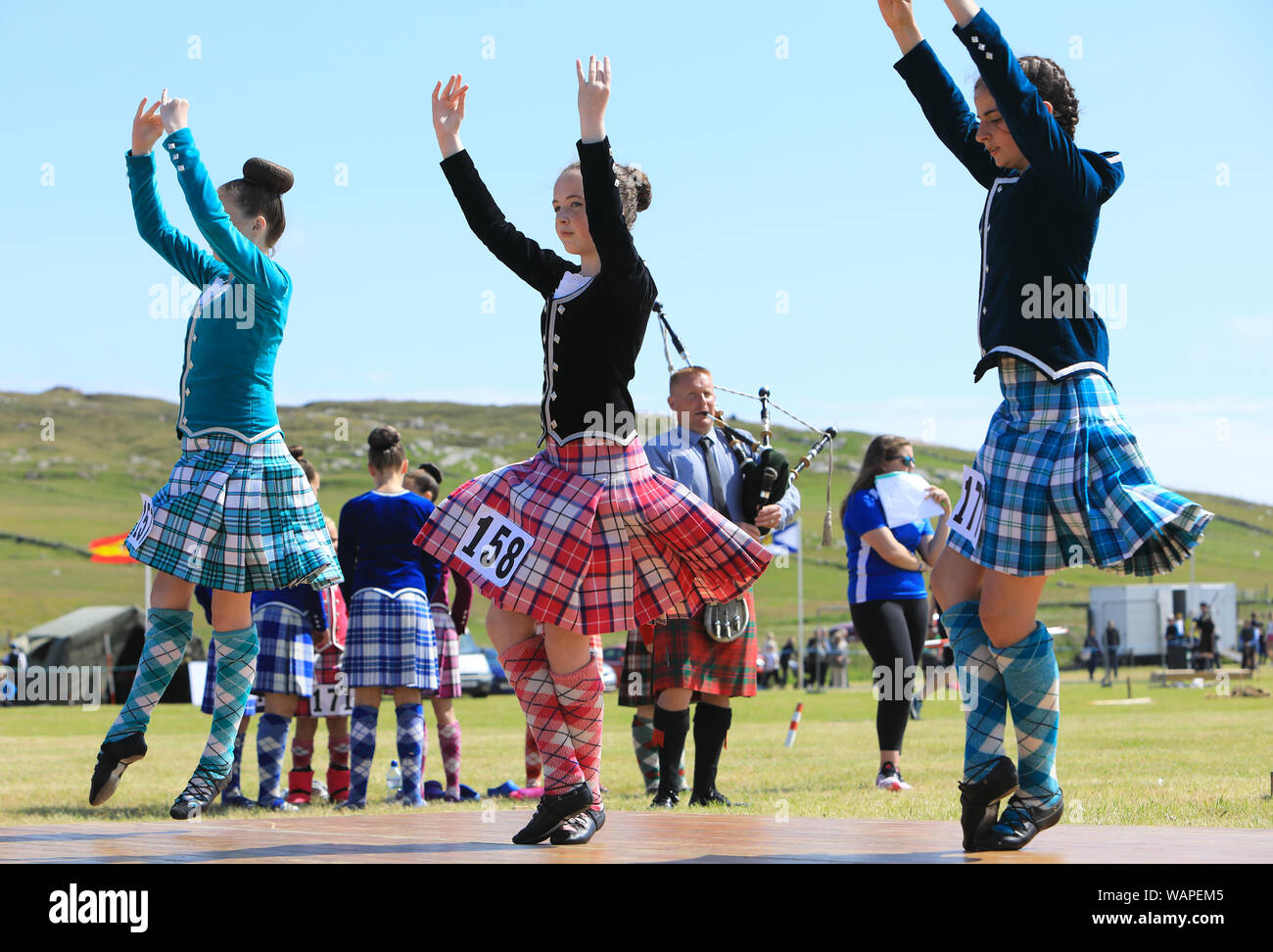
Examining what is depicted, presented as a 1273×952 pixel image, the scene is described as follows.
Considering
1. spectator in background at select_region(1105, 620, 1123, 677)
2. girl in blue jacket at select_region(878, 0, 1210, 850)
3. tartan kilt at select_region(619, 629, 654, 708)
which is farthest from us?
spectator in background at select_region(1105, 620, 1123, 677)

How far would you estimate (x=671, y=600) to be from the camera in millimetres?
4461

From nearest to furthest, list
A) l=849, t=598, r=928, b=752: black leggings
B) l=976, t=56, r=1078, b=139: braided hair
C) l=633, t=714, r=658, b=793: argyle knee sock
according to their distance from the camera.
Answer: l=976, t=56, r=1078, b=139: braided hair
l=849, t=598, r=928, b=752: black leggings
l=633, t=714, r=658, b=793: argyle knee sock

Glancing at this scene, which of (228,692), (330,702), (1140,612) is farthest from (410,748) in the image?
(1140,612)

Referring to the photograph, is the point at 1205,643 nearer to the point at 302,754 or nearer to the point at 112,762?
the point at 302,754

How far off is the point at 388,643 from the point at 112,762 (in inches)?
129

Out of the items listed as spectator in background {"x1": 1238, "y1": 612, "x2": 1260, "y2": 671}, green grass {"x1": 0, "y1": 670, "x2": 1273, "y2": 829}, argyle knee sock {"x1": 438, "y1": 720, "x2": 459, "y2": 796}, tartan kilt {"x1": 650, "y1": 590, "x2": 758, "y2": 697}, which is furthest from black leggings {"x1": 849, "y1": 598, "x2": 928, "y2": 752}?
spectator in background {"x1": 1238, "y1": 612, "x2": 1260, "y2": 671}

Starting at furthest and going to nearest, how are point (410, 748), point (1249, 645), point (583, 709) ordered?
1. point (1249, 645)
2. point (410, 748)
3. point (583, 709)

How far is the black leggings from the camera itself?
8.48 meters

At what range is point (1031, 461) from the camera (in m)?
3.82

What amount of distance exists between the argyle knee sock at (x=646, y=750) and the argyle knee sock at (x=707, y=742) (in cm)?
95

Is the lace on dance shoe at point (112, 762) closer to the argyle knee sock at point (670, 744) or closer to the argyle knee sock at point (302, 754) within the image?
the argyle knee sock at point (670, 744)

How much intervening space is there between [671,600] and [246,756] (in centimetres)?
1235

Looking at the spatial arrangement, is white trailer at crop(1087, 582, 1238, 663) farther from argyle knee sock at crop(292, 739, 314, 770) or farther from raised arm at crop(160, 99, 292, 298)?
raised arm at crop(160, 99, 292, 298)
